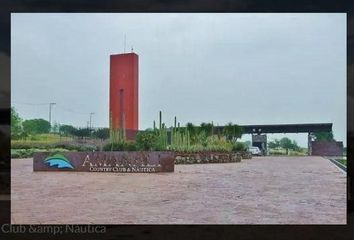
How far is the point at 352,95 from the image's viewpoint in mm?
7391

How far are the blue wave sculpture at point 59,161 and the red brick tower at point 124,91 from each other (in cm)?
92

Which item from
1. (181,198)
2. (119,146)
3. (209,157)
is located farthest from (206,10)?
(209,157)

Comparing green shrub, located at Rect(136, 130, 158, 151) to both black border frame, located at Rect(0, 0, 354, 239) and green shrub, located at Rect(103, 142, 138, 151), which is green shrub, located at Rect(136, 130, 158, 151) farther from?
black border frame, located at Rect(0, 0, 354, 239)

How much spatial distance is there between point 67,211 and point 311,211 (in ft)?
11.6

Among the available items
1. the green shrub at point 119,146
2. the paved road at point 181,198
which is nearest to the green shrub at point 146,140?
the green shrub at point 119,146

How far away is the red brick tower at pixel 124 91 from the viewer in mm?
7676

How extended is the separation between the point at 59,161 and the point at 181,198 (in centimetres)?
194

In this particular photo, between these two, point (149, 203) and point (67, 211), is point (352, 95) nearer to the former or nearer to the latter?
point (149, 203)

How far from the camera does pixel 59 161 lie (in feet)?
27.0

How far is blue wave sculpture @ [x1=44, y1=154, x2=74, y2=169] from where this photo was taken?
8.07 metres

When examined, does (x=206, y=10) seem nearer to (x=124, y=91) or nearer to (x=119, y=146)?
(x=124, y=91)

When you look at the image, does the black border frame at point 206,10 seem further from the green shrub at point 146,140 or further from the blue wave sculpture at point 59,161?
the green shrub at point 146,140

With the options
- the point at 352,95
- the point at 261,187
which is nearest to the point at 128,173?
the point at 261,187

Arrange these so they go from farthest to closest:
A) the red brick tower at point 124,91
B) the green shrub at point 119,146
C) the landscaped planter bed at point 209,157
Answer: the landscaped planter bed at point 209,157 < the green shrub at point 119,146 < the red brick tower at point 124,91
